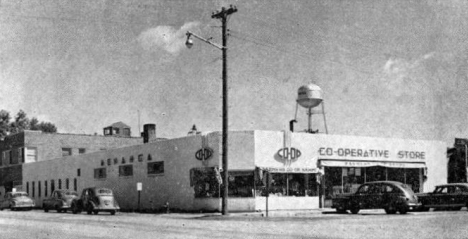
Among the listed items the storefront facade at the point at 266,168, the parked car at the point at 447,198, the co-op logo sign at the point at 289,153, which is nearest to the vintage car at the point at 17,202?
the storefront facade at the point at 266,168

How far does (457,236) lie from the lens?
1541cm

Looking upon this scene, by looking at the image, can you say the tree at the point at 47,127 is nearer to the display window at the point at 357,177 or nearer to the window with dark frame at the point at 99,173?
the window with dark frame at the point at 99,173

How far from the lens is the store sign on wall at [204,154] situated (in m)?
34.4

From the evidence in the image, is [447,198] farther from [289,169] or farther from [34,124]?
[34,124]

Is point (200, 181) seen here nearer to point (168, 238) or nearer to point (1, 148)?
point (168, 238)

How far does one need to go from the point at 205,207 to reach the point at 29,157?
33384 mm

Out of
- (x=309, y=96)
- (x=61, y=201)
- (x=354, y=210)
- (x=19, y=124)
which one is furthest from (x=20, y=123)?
(x=354, y=210)

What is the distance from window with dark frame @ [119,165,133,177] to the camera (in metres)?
41.9

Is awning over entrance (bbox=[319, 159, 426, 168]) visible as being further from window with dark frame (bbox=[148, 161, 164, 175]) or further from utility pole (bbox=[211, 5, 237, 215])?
window with dark frame (bbox=[148, 161, 164, 175])

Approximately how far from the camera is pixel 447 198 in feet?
99.4

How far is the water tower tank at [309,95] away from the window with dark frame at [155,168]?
31.8ft

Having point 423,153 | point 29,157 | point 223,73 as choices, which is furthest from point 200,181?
point 29,157

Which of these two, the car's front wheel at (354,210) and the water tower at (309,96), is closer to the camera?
the car's front wheel at (354,210)

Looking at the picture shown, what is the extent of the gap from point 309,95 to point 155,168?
10849 millimetres
